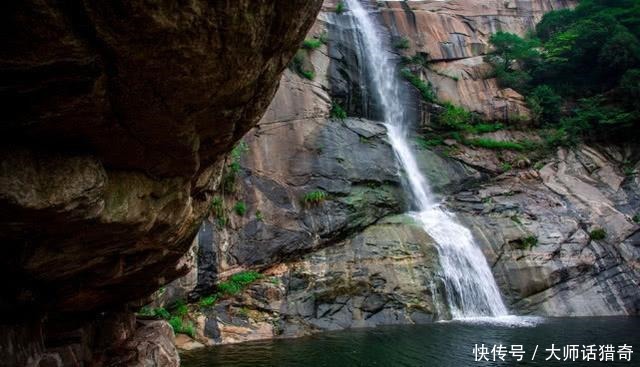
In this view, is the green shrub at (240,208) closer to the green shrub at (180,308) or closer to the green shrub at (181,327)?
the green shrub at (180,308)

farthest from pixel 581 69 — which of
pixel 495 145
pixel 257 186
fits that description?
pixel 257 186

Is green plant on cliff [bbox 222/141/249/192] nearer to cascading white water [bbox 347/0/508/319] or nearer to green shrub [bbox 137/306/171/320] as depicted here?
green shrub [bbox 137/306/171/320]

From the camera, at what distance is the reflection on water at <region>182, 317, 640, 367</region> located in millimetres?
9094

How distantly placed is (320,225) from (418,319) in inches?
189

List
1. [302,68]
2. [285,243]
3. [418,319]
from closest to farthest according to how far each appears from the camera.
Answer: [418,319] < [285,243] < [302,68]

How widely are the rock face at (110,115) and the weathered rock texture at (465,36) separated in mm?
22408

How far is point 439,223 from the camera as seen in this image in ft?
59.0

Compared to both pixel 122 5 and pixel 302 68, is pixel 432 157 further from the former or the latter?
pixel 122 5

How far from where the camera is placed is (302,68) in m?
20.7

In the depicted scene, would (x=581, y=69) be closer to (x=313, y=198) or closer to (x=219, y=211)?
(x=313, y=198)

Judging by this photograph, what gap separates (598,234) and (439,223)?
6.43 m

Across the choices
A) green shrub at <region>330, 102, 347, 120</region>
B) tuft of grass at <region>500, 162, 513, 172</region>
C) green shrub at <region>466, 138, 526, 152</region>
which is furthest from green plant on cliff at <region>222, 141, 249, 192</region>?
tuft of grass at <region>500, 162, 513, 172</region>

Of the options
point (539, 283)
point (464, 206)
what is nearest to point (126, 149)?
point (539, 283)

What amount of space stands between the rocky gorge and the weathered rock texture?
141 mm
